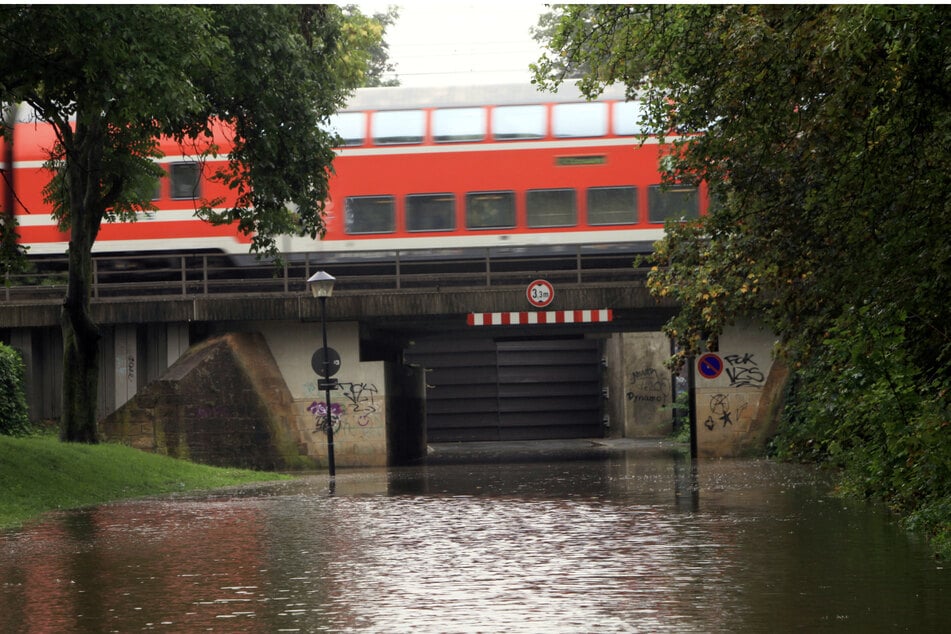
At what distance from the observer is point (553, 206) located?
1226 inches

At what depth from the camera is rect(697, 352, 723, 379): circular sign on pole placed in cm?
2919

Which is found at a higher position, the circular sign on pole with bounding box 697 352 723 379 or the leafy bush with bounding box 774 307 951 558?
the circular sign on pole with bounding box 697 352 723 379

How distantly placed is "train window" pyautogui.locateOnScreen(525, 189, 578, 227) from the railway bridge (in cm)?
77

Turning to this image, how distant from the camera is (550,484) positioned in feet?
69.1

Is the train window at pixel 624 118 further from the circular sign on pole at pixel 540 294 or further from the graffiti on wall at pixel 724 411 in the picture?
the graffiti on wall at pixel 724 411

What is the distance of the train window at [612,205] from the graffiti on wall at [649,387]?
14.2m

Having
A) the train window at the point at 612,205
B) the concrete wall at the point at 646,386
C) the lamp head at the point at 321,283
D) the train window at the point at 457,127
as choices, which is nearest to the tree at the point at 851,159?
the lamp head at the point at 321,283

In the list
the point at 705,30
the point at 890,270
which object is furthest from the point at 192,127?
the point at 890,270

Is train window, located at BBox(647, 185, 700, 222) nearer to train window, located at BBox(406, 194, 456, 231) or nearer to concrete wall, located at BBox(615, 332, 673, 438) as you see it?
train window, located at BBox(406, 194, 456, 231)

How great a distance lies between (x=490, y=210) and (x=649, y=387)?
51.1 feet

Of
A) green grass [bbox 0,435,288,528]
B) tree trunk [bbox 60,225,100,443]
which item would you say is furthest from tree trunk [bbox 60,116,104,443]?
green grass [bbox 0,435,288,528]

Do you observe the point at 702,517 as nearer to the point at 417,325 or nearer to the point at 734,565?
the point at 734,565

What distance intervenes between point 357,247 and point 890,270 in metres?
20.0

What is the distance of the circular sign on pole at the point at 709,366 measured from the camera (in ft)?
95.8
